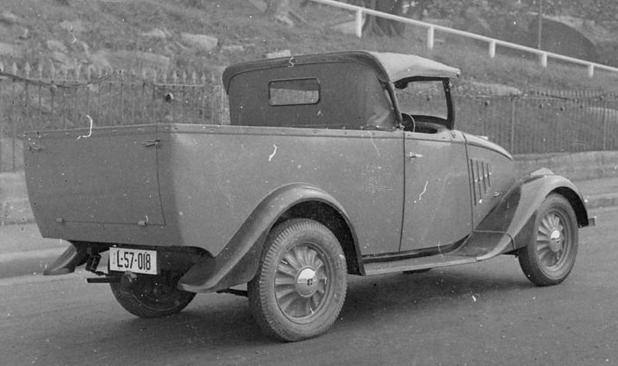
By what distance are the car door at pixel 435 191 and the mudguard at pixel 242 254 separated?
1116 millimetres

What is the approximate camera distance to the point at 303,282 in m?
5.09

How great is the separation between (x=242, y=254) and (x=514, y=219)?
8.30 feet

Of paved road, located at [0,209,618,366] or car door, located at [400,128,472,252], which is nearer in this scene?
paved road, located at [0,209,618,366]

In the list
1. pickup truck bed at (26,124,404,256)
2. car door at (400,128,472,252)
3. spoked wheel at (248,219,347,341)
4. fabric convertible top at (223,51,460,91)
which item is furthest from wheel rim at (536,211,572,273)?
spoked wheel at (248,219,347,341)

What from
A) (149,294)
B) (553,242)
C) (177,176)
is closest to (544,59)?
(553,242)

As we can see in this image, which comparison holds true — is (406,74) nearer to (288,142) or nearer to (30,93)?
(288,142)

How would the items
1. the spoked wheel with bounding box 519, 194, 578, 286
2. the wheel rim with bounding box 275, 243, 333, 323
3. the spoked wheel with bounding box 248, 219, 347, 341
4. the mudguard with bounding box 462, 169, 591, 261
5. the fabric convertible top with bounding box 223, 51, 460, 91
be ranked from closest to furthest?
the spoked wheel with bounding box 248, 219, 347, 341 → the wheel rim with bounding box 275, 243, 333, 323 → the fabric convertible top with bounding box 223, 51, 460, 91 → the mudguard with bounding box 462, 169, 591, 261 → the spoked wheel with bounding box 519, 194, 578, 286

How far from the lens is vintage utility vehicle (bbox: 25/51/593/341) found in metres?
4.70

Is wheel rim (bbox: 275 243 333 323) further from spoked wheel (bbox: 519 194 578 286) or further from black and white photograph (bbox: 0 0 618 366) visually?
spoked wheel (bbox: 519 194 578 286)

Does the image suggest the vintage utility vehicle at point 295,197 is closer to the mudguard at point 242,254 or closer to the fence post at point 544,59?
the mudguard at point 242,254

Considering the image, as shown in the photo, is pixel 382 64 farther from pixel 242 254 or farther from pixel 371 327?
pixel 242 254

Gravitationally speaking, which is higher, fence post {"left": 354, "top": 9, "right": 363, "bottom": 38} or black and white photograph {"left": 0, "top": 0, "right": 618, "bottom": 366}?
fence post {"left": 354, "top": 9, "right": 363, "bottom": 38}

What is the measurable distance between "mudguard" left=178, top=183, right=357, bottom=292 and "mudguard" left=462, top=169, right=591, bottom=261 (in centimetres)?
189

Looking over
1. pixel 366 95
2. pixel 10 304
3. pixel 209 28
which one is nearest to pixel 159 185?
pixel 366 95
